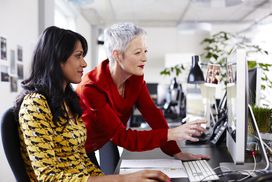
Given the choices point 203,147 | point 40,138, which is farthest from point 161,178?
point 203,147

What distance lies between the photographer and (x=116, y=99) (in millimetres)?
1811

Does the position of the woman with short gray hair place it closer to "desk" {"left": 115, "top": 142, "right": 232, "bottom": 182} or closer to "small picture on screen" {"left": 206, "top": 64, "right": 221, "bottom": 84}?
"desk" {"left": 115, "top": 142, "right": 232, "bottom": 182}

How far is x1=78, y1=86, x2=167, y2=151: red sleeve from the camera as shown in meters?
1.56

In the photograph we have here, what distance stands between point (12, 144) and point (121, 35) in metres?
→ 0.80

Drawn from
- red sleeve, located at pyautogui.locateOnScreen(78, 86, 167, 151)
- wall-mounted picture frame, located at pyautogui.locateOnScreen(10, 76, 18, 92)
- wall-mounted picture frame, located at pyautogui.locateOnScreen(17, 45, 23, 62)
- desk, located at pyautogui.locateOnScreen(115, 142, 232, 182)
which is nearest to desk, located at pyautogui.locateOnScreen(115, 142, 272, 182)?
desk, located at pyautogui.locateOnScreen(115, 142, 232, 182)

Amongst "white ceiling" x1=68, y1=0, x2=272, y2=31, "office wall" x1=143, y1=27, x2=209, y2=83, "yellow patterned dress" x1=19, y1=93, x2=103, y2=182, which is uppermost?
"white ceiling" x1=68, y1=0, x2=272, y2=31

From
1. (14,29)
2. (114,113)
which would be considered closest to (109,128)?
(114,113)

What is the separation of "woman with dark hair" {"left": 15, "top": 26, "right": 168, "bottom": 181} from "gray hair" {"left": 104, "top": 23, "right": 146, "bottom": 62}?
32 centimetres

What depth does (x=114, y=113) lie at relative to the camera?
1.65 m

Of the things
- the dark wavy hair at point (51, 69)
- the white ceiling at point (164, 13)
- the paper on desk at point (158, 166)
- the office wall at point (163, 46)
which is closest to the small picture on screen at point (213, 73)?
the paper on desk at point (158, 166)

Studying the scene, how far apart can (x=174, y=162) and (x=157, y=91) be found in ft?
17.3

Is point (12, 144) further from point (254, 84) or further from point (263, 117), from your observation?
point (254, 84)

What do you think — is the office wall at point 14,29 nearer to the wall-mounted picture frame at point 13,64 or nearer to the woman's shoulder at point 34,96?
the wall-mounted picture frame at point 13,64

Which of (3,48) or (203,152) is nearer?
(203,152)
